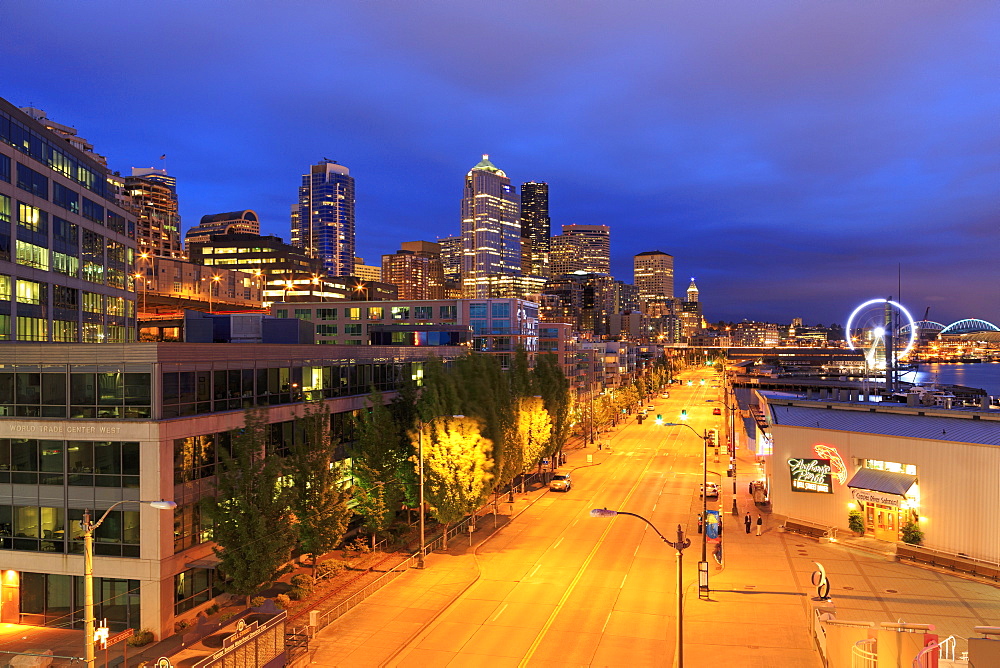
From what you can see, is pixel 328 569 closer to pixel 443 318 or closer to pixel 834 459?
pixel 834 459

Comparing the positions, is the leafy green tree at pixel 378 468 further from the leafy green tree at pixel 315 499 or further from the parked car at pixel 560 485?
the parked car at pixel 560 485

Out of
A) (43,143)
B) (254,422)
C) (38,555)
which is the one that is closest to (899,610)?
(254,422)

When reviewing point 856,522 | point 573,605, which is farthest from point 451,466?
point 856,522

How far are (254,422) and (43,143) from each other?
4894 cm

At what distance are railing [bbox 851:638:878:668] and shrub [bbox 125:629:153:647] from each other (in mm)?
27262

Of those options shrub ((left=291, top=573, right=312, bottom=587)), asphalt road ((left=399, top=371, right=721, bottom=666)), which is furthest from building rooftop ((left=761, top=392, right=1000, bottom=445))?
shrub ((left=291, top=573, right=312, bottom=587))

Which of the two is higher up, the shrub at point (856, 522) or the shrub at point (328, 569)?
the shrub at point (856, 522)

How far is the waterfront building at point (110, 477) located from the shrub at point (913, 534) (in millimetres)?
38076

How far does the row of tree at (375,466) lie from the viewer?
29.2 m

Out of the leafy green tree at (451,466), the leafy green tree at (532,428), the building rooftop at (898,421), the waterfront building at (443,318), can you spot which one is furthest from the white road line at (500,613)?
the waterfront building at (443,318)

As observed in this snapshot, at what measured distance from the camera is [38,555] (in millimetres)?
31688

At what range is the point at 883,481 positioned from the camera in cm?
4322

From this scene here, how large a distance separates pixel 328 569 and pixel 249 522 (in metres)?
10.7

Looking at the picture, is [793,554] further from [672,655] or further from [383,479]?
[383,479]
